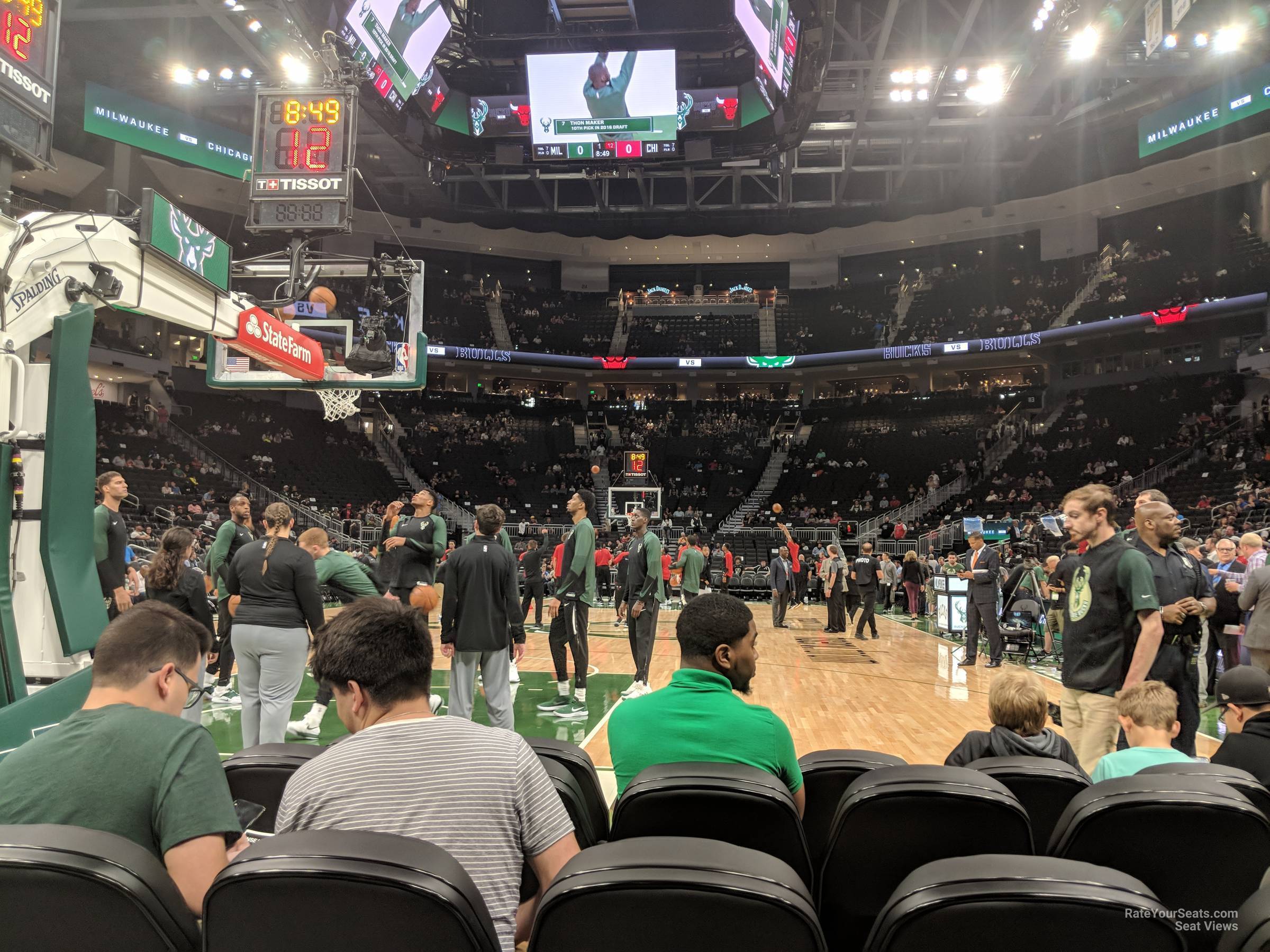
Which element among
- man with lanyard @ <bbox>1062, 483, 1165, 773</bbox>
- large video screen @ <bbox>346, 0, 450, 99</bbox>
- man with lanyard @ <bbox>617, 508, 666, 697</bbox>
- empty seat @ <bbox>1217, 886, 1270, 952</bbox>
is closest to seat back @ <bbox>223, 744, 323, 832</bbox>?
empty seat @ <bbox>1217, 886, 1270, 952</bbox>

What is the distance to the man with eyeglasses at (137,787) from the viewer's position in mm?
1645

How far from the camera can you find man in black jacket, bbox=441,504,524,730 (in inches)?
226

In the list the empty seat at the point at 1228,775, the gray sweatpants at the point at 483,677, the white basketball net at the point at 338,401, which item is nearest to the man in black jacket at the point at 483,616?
the gray sweatpants at the point at 483,677

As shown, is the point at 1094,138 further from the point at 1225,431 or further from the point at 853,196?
the point at 1225,431

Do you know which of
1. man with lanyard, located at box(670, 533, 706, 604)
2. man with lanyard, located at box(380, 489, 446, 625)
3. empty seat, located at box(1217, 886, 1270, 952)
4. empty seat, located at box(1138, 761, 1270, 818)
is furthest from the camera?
man with lanyard, located at box(670, 533, 706, 604)

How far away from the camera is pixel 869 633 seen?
1484 centimetres

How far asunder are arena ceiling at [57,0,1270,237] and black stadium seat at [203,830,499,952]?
18.8 metres

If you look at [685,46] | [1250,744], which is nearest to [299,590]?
[1250,744]

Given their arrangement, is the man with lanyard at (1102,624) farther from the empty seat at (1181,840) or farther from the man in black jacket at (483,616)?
the man in black jacket at (483,616)

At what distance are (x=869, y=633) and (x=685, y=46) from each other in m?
16.8

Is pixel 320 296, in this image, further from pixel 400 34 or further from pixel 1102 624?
pixel 400 34

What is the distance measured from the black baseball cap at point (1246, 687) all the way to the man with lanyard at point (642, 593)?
4972 mm

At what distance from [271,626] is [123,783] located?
11.6 feet

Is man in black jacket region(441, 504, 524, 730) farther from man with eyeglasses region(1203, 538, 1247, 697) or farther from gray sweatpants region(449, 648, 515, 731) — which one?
man with eyeglasses region(1203, 538, 1247, 697)
